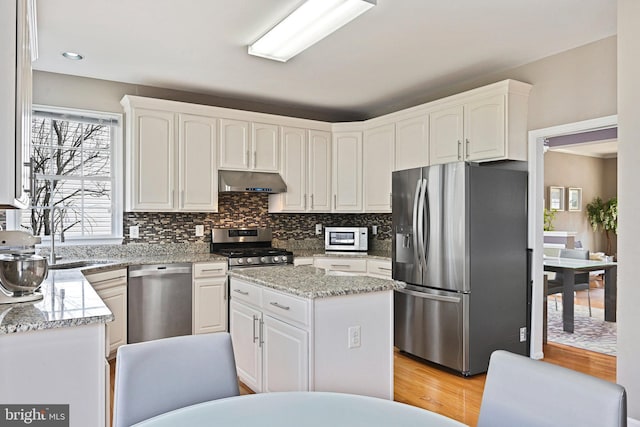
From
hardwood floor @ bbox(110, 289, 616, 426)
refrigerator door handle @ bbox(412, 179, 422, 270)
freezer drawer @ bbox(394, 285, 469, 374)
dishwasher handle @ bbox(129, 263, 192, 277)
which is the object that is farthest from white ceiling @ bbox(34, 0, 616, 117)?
hardwood floor @ bbox(110, 289, 616, 426)

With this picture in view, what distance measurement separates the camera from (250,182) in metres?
4.75

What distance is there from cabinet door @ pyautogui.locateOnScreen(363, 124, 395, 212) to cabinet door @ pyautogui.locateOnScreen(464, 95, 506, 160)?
991 millimetres

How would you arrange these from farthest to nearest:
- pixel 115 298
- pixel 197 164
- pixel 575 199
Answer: pixel 575 199 → pixel 197 164 → pixel 115 298

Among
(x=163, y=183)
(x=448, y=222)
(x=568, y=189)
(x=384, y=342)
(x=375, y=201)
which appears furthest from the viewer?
(x=568, y=189)

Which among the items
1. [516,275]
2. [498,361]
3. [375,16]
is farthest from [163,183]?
[498,361]

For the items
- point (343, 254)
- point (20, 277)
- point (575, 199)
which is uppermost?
point (575, 199)

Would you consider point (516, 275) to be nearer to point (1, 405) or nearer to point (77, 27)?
point (1, 405)

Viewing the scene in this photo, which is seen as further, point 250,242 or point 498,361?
point 250,242

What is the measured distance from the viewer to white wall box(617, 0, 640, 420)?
254 cm

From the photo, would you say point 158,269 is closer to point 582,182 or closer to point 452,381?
point 452,381

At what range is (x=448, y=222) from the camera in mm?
3604

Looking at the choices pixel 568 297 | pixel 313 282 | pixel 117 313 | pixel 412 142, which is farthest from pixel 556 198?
pixel 117 313

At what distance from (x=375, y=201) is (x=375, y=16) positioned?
237 centimetres

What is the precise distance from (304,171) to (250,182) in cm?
72
